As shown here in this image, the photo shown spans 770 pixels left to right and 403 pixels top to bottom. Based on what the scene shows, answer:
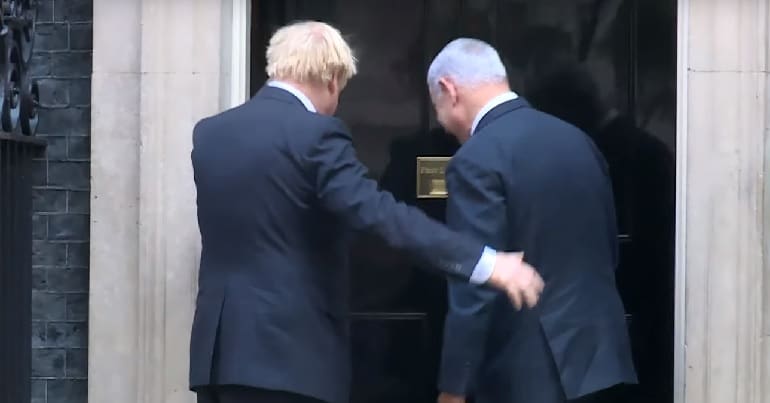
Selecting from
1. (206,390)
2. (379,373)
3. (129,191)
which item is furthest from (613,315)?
(129,191)

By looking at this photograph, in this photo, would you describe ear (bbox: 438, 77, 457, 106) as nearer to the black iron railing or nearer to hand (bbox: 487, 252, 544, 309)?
hand (bbox: 487, 252, 544, 309)

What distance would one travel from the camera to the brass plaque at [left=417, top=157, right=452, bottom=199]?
15.9ft

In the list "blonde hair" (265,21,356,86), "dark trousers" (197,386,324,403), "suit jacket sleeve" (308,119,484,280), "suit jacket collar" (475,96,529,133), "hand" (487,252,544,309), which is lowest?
"dark trousers" (197,386,324,403)

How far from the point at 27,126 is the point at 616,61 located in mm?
2076

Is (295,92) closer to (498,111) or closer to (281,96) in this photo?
(281,96)

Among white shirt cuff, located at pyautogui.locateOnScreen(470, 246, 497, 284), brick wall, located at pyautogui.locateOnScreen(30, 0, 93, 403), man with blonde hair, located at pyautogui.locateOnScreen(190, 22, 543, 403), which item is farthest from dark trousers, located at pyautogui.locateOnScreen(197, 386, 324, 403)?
brick wall, located at pyautogui.locateOnScreen(30, 0, 93, 403)

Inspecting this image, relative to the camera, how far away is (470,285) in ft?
11.2

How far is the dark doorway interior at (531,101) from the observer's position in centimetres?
478

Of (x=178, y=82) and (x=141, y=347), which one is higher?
(x=178, y=82)

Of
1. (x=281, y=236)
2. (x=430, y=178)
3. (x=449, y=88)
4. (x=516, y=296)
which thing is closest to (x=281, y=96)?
(x=281, y=236)

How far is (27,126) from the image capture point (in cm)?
442

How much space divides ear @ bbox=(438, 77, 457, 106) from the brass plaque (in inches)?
44.4

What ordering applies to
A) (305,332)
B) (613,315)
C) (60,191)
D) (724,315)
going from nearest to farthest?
(305,332) → (613,315) → (724,315) → (60,191)

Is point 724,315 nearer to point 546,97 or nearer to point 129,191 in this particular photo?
point 546,97
